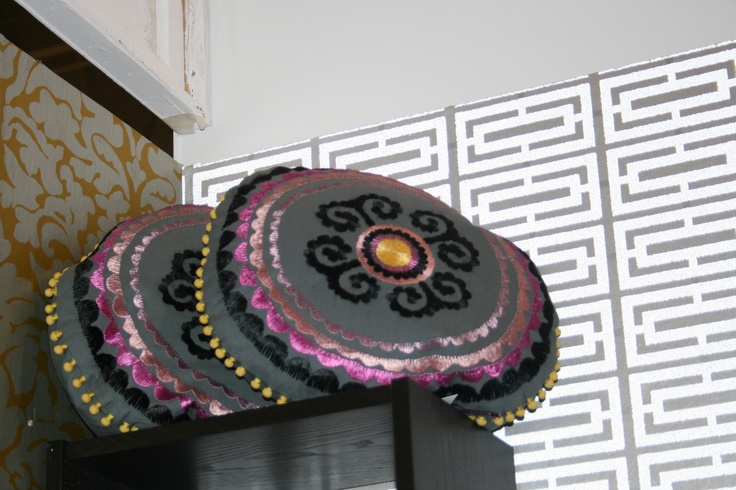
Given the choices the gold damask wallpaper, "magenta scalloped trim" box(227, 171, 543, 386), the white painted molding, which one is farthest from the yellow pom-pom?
the white painted molding

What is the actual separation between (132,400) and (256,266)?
276mm

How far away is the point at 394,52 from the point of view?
2.01 meters

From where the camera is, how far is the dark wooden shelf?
1.18 meters

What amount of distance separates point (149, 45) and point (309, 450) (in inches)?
39.2

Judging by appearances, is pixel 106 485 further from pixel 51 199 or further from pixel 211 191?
pixel 211 191

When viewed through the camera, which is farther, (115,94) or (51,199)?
(115,94)

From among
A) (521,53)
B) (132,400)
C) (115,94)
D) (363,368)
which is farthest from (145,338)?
(521,53)

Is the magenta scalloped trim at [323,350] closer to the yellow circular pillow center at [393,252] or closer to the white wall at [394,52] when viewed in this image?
the yellow circular pillow center at [393,252]

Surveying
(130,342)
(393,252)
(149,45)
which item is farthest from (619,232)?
(149,45)

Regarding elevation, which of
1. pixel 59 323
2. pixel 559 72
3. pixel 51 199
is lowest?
pixel 59 323

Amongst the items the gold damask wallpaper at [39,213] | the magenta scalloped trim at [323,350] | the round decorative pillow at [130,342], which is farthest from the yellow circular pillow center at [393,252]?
the gold damask wallpaper at [39,213]

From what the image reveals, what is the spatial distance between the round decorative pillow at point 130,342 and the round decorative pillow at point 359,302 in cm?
8

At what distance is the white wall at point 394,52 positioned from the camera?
1847mm

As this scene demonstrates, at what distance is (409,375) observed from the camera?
1232 mm
